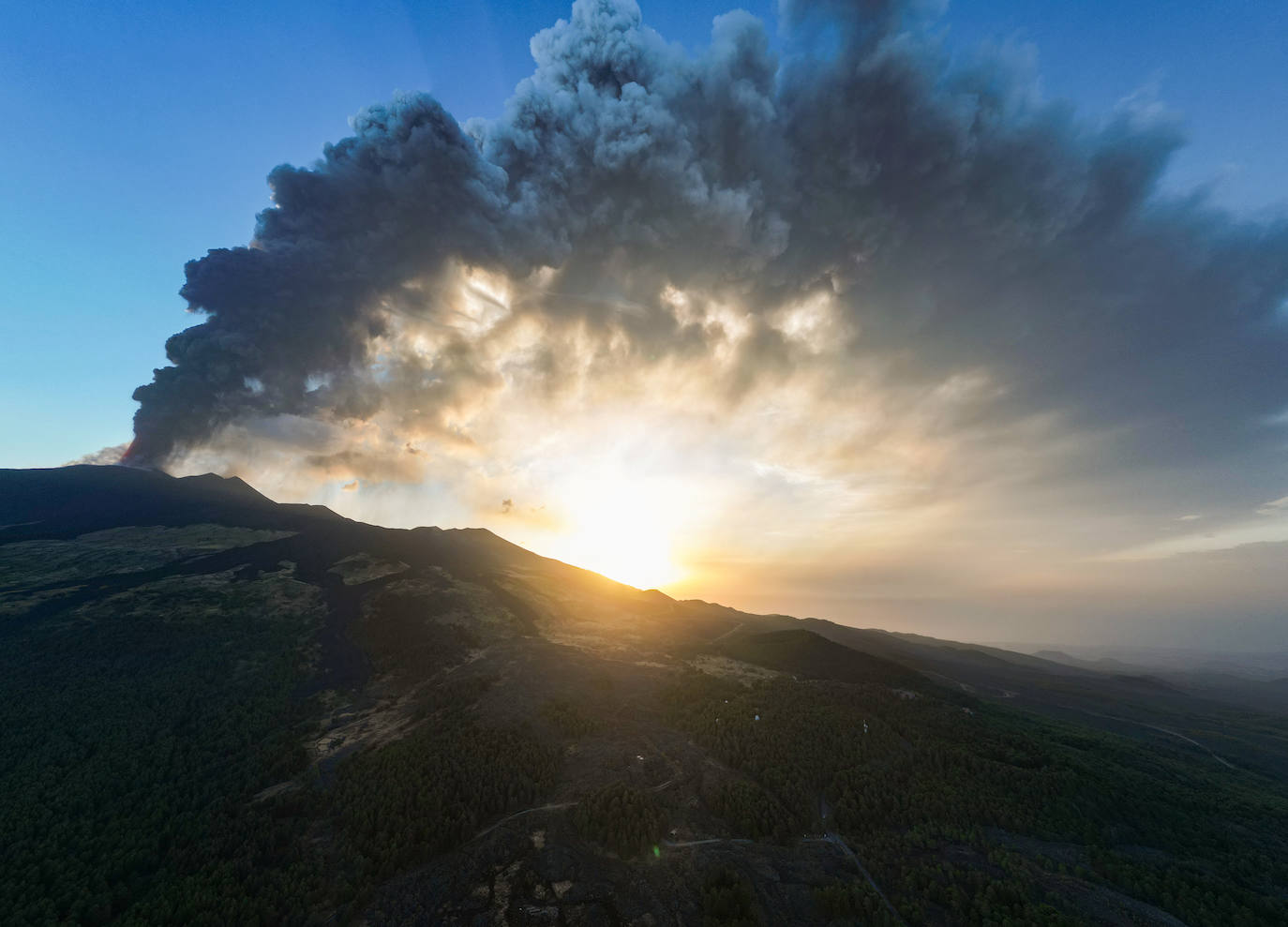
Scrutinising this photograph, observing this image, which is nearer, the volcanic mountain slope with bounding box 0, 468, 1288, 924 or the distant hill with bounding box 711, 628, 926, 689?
the volcanic mountain slope with bounding box 0, 468, 1288, 924

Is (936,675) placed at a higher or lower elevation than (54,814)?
higher

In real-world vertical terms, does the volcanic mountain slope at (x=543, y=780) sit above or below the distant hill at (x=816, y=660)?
below

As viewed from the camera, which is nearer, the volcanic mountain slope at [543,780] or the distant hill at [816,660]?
the volcanic mountain slope at [543,780]

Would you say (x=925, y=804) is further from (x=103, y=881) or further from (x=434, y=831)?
(x=103, y=881)

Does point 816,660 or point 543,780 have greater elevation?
point 816,660

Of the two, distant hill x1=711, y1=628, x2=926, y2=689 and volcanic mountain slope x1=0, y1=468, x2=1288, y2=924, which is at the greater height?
distant hill x1=711, y1=628, x2=926, y2=689

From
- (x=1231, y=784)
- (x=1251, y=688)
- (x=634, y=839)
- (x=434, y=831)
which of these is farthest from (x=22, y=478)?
(x=1251, y=688)

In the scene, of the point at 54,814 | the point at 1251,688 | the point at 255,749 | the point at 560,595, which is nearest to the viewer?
the point at 54,814

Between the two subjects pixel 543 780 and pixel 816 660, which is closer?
pixel 543 780
